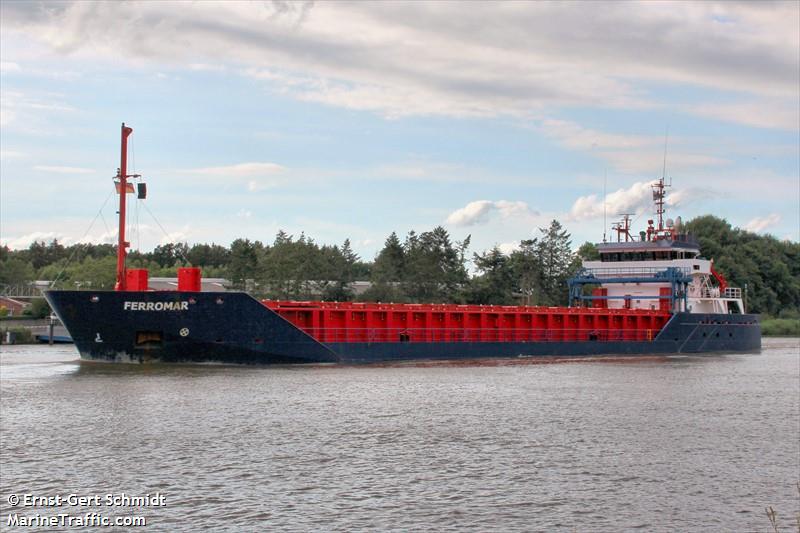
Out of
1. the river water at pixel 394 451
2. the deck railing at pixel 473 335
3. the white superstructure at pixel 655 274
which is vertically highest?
the white superstructure at pixel 655 274

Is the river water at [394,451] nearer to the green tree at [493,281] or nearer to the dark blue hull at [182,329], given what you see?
the dark blue hull at [182,329]

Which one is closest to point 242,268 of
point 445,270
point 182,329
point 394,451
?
point 445,270

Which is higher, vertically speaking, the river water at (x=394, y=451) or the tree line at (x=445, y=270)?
the tree line at (x=445, y=270)

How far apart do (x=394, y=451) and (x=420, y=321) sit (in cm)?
2515

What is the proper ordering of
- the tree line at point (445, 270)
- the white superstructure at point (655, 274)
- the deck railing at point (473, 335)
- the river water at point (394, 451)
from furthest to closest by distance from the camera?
the tree line at point (445, 270) < the white superstructure at point (655, 274) < the deck railing at point (473, 335) < the river water at point (394, 451)

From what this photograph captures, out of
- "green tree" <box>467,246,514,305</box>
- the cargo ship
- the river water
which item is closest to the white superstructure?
the cargo ship

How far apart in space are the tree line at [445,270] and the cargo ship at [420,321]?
26408 mm

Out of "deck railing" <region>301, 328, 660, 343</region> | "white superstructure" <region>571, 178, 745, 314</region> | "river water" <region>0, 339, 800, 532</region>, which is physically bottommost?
"river water" <region>0, 339, 800, 532</region>

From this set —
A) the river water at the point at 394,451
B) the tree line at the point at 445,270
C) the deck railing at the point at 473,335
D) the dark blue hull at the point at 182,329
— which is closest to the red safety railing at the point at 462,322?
the deck railing at the point at 473,335

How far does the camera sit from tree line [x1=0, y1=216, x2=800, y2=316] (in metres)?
87.2

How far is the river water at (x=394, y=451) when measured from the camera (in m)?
16.7

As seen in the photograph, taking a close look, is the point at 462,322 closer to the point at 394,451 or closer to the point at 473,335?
the point at 473,335

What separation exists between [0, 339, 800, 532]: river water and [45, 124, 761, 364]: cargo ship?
2502 mm

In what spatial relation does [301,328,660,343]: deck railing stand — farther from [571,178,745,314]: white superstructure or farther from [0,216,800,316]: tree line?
[0,216,800,316]: tree line
